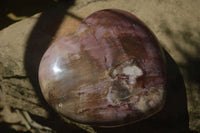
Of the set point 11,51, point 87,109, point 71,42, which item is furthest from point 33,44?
point 87,109

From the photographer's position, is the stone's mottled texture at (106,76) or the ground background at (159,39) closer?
the stone's mottled texture at (106,76)

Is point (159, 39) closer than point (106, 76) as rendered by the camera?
No

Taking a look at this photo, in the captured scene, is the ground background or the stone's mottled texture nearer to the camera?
the stone's mottled texture

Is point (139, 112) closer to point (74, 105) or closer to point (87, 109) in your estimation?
point (87, 109)
